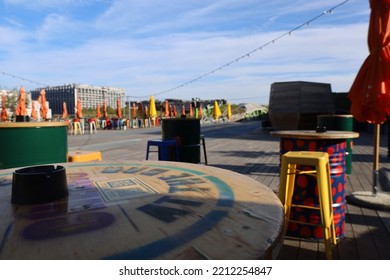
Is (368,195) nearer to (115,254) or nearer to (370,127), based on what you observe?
(115,254)

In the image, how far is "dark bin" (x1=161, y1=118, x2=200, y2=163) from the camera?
5461 mm

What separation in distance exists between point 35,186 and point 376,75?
381 cm

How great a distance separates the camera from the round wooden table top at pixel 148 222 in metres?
0.90

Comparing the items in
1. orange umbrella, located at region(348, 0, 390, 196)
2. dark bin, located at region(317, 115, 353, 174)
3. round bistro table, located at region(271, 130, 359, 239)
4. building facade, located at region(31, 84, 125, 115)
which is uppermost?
building facade, located at region(31, 84, 125, 115)

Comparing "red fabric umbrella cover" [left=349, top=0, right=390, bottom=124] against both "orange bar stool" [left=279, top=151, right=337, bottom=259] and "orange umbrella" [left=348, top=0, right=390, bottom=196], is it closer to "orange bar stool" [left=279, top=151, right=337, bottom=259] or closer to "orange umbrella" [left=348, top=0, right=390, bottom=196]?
"orange umbrella" [left=348, top=0, right=390, bottom=196]

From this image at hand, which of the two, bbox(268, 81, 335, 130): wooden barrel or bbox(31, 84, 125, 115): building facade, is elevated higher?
bbox(31, 84, 125, 115): building facade

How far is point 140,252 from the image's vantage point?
89 cm

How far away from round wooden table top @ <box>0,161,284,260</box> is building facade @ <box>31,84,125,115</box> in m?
40.2

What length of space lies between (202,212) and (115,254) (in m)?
0.43

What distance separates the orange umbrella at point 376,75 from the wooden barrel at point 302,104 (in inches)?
367

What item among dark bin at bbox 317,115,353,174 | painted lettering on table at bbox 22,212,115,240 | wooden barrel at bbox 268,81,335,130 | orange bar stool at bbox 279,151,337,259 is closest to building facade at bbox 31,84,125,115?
wooden barrel at bbox 268,81,335,130

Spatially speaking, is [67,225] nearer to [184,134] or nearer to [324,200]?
[324,200]
